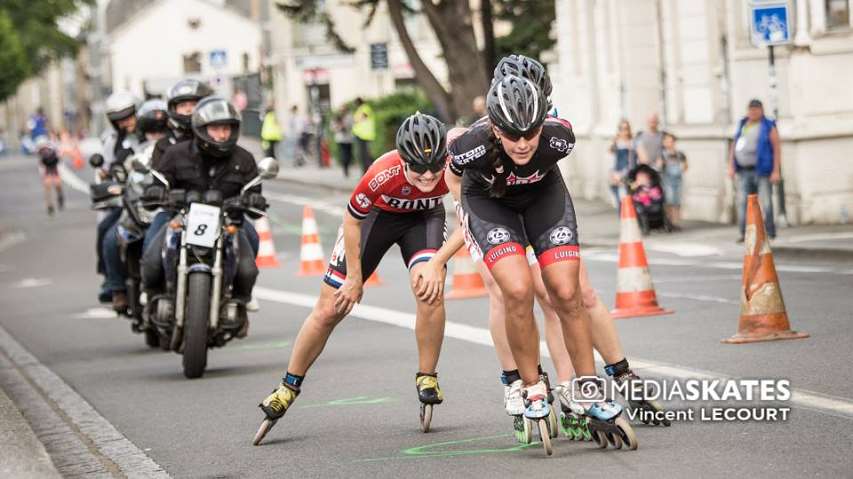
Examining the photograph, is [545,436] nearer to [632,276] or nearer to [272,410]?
[272,410]

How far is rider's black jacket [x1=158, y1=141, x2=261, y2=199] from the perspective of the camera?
12.6 metres

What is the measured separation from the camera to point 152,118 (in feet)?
Result: 48.0

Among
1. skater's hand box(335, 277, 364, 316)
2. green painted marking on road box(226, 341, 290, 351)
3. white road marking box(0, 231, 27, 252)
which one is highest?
skater's hand box(335, 277, 364, 316)

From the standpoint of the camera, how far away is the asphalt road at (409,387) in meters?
8.02

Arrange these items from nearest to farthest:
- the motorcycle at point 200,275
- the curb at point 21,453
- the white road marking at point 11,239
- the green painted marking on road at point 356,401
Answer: the curb at point 21,453 → the green painted marking on road at point 356,401 → the motorcycle at point 200,275 → the white road marking at point 11,239

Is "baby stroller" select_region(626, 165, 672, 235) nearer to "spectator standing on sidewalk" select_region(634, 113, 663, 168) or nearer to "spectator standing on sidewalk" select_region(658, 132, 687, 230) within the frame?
"spectator standing on sidewalk" select_region(658, 132, 687, 230)

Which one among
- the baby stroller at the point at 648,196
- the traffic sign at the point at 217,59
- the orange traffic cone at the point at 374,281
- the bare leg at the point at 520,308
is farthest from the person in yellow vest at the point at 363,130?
the bare leg at the point at 520,308

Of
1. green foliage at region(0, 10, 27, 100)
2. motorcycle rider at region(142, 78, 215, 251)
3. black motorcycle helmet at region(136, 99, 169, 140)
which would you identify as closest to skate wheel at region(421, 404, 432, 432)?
motorcycle rider at region(142, 78, 215, 251)

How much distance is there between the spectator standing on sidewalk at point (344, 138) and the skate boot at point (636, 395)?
132ft

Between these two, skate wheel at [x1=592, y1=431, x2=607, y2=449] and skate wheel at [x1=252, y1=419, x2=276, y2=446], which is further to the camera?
skate wheel at [x1=252, y1=419, x2=276, y2=446]

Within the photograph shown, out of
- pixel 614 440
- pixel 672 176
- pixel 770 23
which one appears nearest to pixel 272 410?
pixel 614 440

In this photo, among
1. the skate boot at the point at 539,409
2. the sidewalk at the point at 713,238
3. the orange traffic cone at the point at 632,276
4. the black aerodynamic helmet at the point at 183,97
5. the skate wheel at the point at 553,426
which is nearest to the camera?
the skate boot at the point at 539,409

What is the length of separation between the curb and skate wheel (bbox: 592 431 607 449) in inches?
88.1

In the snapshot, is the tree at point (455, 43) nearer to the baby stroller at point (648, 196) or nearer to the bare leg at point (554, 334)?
the baby stroller at point (648, 196)
